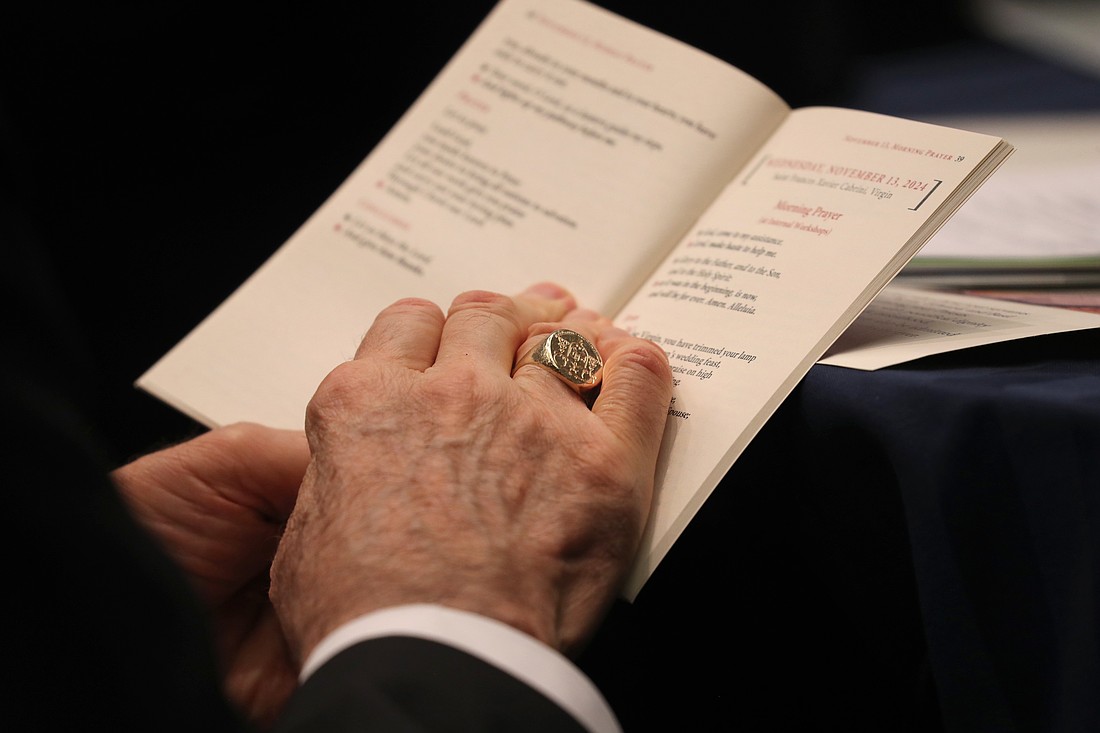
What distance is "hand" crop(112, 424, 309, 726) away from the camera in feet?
2.21

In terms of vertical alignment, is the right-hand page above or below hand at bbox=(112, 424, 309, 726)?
above

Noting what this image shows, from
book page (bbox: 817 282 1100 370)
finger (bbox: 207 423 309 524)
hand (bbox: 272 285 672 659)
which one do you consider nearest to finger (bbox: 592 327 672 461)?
hand (bbox: 272 285 672 659)

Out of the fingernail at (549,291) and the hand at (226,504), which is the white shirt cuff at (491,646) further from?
the fingernail at (549,291)

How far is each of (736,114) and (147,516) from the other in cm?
60

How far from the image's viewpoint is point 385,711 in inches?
16.4

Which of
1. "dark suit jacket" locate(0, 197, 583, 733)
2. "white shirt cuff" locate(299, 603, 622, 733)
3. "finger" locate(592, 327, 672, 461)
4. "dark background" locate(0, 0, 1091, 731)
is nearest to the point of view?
"dark suit jacket" locate(0, 197, 583, 733)

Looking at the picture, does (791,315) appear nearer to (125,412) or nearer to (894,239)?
(894,239)

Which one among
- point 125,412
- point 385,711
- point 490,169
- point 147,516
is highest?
point 490,169

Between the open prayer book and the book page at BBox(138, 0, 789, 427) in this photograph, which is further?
the book page at BBox(138, 0, 789, 427)

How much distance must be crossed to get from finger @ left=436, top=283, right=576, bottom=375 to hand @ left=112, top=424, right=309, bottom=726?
155 mm

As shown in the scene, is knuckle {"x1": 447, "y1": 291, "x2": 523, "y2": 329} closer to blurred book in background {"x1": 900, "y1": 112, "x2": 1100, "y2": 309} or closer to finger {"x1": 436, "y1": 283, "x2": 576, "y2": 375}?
finger {"x1": 436, "y1": 283, "x2": 576, "y2": 375}

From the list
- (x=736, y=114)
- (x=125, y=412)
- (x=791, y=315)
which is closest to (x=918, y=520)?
(x=791, y=315)

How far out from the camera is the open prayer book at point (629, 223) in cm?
62

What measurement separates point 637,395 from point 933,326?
236 mm
